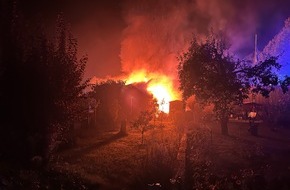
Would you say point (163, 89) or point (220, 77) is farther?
point (163, 89)

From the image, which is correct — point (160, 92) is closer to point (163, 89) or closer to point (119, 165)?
point (163, 89)

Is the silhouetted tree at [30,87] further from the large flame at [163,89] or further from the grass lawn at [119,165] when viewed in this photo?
the large flame at [163,89]

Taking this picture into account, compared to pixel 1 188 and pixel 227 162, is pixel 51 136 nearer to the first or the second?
pixel 1 188

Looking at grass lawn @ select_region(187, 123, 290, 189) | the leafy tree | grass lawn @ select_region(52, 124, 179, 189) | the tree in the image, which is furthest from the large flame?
grass lawn @ select_region(52, 124, 179, 189)

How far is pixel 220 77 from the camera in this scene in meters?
27.4

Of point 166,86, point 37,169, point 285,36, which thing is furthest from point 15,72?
point 285,36

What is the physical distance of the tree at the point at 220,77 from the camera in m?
27.3

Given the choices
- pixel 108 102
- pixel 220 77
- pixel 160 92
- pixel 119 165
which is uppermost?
pixel 160 92

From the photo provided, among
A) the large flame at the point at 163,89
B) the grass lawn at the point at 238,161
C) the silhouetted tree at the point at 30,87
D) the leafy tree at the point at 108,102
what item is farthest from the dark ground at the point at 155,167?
the large flame at the point at 163,89

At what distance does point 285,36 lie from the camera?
2864 inches

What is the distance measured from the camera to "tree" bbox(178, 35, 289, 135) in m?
27.3

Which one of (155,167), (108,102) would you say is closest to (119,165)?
(155,167)

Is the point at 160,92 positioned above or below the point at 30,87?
above

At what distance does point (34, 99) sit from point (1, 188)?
4120 millimetres
